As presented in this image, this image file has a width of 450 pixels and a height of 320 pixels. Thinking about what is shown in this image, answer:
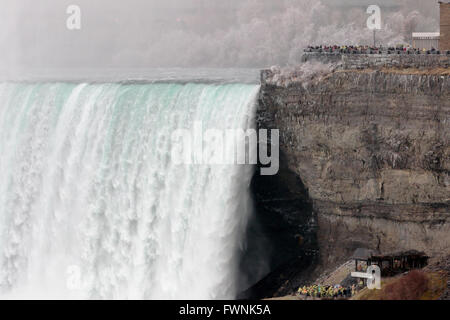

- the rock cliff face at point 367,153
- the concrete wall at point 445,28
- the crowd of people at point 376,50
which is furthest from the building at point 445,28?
the rock cliff face at point 367,153

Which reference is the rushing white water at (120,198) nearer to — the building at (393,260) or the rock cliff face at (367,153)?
the rock cliff face at (367,153)

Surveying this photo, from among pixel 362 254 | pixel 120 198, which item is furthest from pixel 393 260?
pixel 120 198

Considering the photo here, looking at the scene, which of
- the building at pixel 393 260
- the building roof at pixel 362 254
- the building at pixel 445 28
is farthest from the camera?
the building at pixel 445 28

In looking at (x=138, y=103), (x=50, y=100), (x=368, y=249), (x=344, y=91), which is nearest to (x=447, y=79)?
(x=344, y=91)

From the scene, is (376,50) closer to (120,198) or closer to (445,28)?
(445,28)

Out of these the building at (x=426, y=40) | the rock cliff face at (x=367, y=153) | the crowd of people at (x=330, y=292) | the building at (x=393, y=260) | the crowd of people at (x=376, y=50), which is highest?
the building at (x=426, y=40)

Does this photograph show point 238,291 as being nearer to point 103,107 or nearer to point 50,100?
point 103,107

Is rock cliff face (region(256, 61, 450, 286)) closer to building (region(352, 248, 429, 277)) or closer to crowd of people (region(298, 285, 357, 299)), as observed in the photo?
building (region(352, 248, 429, 277))
